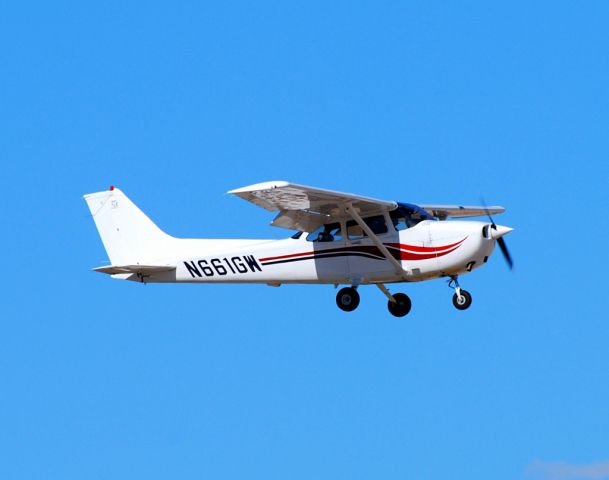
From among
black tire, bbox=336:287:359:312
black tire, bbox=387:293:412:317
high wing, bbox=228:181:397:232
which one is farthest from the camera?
black tire, bbox=387:293:412:317

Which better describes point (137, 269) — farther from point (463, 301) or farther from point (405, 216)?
point (463, 301)

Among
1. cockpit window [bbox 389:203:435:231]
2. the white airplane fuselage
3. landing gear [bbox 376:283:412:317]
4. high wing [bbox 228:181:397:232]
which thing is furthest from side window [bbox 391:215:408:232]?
landing gear [bbox 376:283:412:317]

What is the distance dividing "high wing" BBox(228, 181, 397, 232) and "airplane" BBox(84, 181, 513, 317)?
0.02 meters

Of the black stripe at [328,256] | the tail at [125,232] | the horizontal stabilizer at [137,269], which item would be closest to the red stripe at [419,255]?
the black stripe at [328,256]

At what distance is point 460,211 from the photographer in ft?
93.9

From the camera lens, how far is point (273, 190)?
78.1 ft

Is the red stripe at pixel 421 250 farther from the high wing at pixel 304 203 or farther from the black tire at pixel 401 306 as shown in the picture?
the black tire at pixel 401 306

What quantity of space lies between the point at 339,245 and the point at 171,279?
12.9ft

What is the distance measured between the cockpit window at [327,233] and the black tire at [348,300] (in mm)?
1159

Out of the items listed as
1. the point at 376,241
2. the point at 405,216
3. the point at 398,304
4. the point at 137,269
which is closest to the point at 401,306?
the point at 398,304

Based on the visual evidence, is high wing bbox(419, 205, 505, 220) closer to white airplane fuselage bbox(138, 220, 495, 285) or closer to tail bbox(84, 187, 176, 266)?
white airplane fuselage bbox(138, 220, 495, 285)

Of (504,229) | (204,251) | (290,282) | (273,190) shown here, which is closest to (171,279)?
(204,251)

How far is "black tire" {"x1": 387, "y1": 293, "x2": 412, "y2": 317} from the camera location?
26.6m

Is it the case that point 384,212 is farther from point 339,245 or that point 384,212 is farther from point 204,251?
point 204,251
